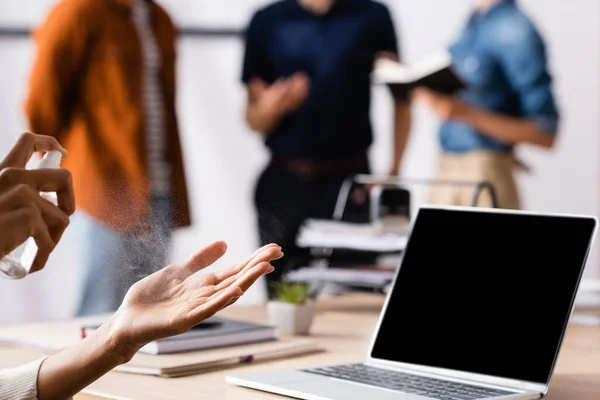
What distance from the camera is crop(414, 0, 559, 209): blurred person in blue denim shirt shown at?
3.79m

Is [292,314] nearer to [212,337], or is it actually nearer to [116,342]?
[212,337]

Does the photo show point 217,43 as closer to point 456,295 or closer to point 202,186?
point 202,186

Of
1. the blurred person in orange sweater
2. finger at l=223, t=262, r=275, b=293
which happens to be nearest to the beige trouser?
the blurred person in orange sweater

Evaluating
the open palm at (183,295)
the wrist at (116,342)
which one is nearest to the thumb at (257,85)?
the open palm at (183,295)

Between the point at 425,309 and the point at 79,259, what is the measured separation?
125 cm

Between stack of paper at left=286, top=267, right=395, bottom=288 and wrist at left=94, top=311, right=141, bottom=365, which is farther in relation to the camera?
stack of paper at left=286, top=267, right=395, bottom=288

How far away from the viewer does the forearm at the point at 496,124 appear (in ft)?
12.5

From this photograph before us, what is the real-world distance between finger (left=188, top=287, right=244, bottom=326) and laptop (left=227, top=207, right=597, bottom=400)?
8.1 inches

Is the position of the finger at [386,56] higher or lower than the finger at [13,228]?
higher

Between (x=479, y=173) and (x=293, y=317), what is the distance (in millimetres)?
2326

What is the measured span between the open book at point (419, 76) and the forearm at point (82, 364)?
2.47 m

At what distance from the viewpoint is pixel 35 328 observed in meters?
1.66

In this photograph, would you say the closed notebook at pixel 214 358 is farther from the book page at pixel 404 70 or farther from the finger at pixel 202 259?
the book page at pixel 404 70

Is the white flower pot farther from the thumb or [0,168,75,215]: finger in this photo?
the thumb
